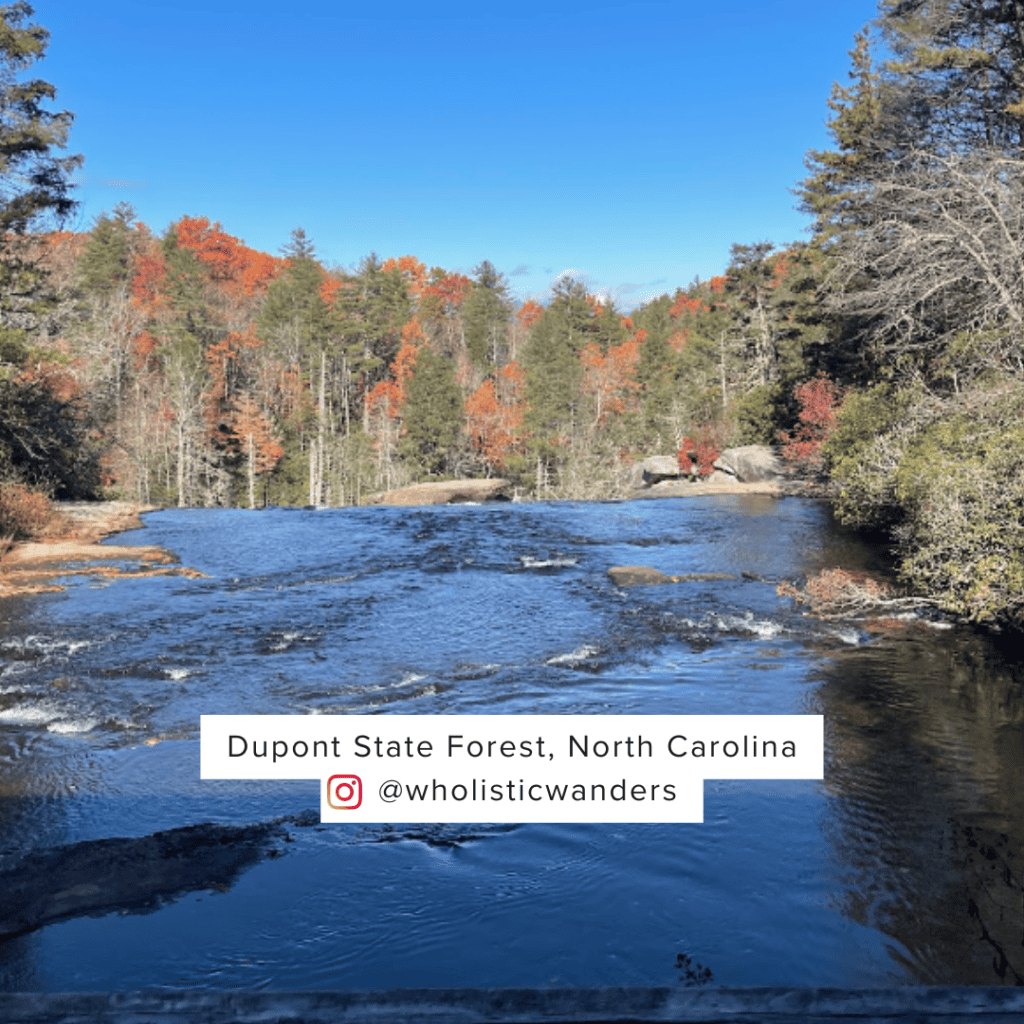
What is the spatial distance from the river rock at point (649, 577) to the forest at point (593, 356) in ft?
11.9

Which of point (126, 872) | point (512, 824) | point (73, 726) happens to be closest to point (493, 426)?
point (73, 726)

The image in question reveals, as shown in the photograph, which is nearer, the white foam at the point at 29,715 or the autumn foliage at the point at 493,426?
the white foam at the point at 29,715

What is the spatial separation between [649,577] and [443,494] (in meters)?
23.3

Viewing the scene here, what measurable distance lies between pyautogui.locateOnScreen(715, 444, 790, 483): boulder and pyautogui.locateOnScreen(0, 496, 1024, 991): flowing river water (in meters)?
21.0

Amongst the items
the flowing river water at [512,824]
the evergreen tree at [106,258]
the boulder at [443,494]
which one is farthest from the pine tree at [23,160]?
the evergreen tree at [106,258]

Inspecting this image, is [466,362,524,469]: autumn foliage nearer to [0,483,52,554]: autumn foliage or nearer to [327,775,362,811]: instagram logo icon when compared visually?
[0,483,52,554]: autumn foliage

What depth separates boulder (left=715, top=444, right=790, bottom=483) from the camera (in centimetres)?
3768

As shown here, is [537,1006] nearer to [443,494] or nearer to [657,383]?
[443,494]

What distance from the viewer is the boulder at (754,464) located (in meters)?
37.7

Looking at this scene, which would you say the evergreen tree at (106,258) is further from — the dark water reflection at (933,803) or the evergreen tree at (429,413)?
the dark water reflection at (933,803)

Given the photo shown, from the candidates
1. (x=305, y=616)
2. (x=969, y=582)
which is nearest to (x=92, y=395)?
(x=305, y=616)

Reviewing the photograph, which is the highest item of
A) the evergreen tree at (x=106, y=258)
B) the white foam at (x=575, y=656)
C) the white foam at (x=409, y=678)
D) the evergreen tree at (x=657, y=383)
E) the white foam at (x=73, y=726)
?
the evergreen tree at (x=106, y=258)

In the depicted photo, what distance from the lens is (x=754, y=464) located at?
127 feet

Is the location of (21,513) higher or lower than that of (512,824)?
higher
